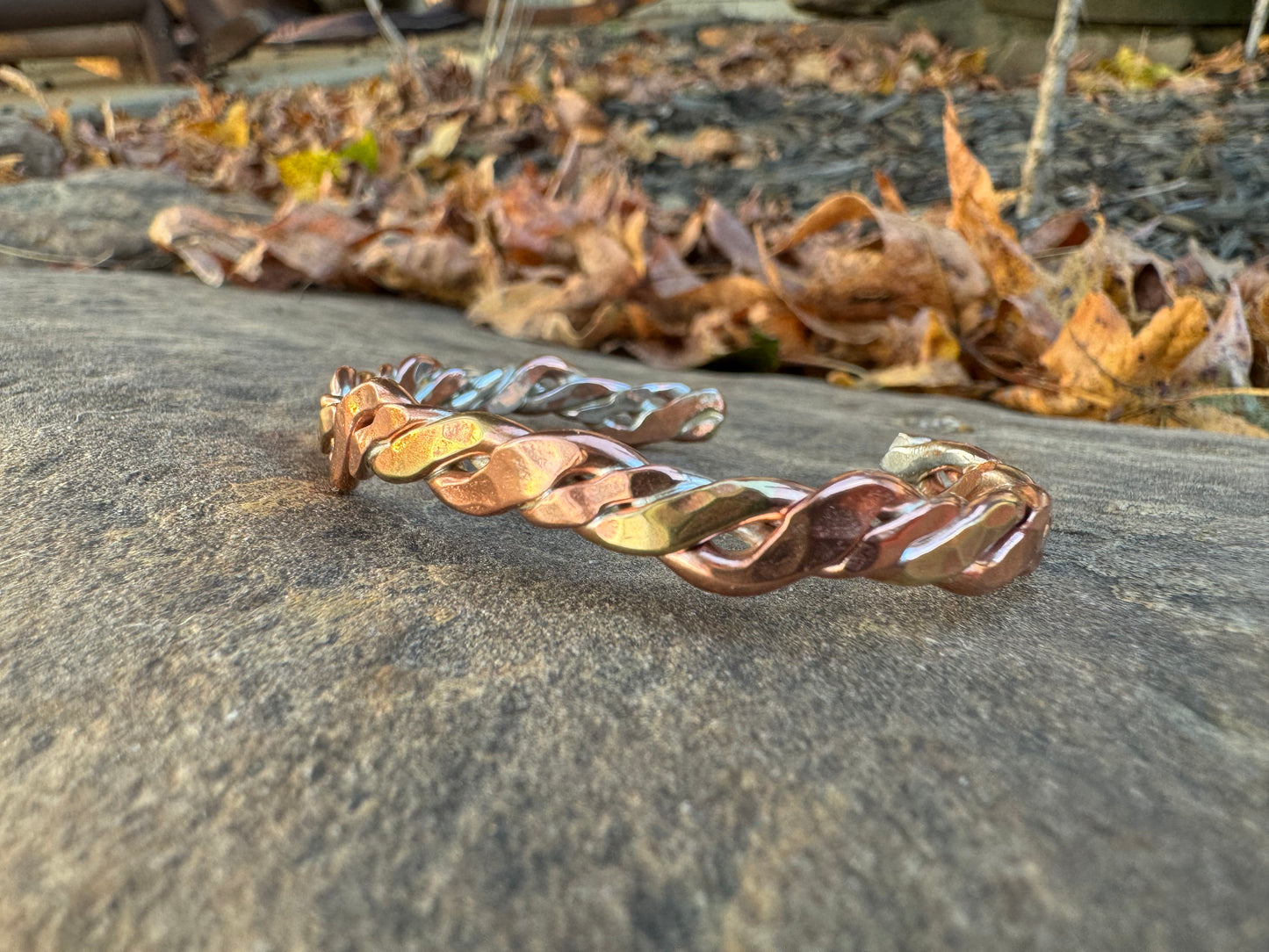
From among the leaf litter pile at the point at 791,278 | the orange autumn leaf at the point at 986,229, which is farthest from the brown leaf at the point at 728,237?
the orange autumn leaf at the point at 986,229

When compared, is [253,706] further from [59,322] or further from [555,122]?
[555,122]

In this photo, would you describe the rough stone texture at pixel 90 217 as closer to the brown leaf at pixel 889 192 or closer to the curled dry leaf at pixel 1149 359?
the brown leaf at pixel 889 192

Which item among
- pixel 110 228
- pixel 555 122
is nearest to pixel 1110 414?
pixel 110 228

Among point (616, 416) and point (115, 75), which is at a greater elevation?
point (115, 75)

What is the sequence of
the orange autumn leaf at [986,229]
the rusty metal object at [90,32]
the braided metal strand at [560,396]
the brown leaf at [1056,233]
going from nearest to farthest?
1. the braided metal strand at [560,396]
2. the orange autumn leaf at [986,229]
3. the brown leaf at [1056,233]
4. the rusty metal object at [90,32]

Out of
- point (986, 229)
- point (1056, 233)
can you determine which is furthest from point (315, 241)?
point (1056, 233)
